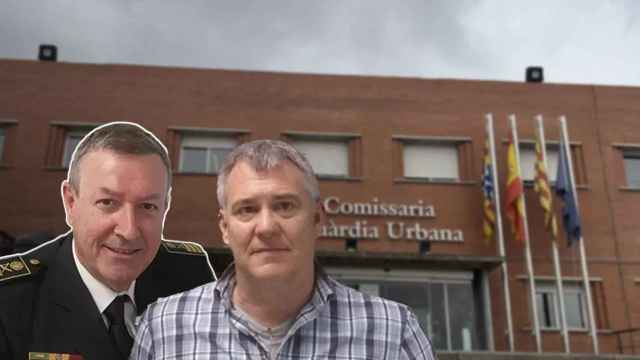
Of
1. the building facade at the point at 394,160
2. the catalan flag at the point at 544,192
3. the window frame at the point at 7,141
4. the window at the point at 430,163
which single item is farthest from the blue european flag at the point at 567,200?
the window frame at the point at 7,141

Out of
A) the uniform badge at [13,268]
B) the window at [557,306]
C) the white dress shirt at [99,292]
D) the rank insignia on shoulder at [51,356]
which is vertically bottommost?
the rank insignia on shoulder at [51,356]

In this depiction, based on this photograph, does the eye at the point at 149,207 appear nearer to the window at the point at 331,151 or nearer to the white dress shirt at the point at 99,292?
the white dress shirt at the point at 99,292

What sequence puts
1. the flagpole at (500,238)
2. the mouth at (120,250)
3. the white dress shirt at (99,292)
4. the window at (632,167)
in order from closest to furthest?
1. the mouth at (120,250)
2. the white dress shirt at (99,292)
3. the flagpole at (500,238)
4. the window at (632,167)

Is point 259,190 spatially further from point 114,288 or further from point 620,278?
point 620,278

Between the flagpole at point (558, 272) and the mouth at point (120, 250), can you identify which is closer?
the mouth at point (120, 250)

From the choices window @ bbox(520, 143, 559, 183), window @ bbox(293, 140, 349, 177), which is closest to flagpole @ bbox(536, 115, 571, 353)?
window @ bbox(520, 143, 559, 183)

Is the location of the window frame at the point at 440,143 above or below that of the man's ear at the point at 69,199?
above

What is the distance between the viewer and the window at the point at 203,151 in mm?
18328

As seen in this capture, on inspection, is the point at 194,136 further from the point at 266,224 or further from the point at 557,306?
the point at 266,224

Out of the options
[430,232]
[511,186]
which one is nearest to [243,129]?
[430,232]

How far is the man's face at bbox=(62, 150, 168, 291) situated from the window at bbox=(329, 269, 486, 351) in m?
14.1

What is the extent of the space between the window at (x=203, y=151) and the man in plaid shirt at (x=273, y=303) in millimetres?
16034

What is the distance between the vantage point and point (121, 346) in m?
2.43

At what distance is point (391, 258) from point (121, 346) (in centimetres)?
1367
